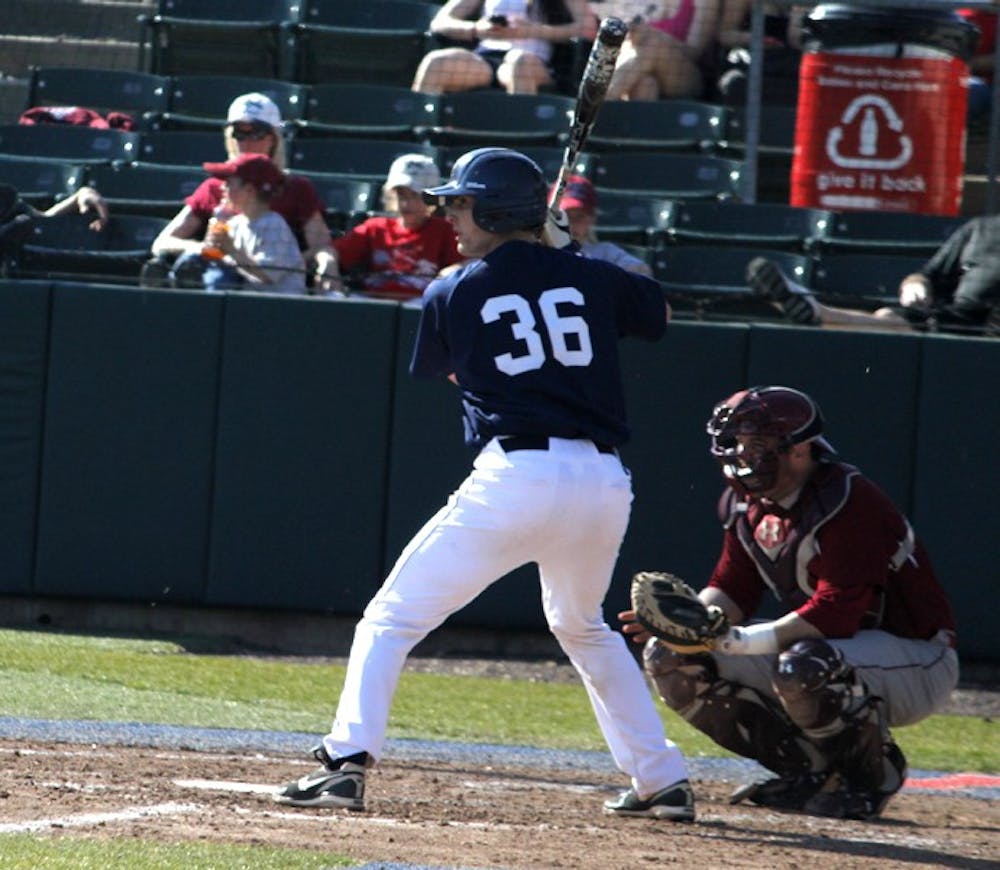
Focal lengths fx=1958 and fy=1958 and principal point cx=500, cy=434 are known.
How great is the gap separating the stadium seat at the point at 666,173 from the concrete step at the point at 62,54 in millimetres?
3876

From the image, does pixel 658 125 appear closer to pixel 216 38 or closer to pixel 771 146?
pixel 771 146

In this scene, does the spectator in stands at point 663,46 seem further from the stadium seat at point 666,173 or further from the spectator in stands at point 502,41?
the stadium seat at point 666,173

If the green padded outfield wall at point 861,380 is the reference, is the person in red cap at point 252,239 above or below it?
above

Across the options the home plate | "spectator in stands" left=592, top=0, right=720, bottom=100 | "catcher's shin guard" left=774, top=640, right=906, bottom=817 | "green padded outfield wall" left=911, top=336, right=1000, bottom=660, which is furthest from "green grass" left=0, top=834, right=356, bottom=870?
"spectator in stands" left=592, top=0, right=720, bottom=100

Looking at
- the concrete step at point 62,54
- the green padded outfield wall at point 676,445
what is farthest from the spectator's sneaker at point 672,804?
the concrete step at point 62,54

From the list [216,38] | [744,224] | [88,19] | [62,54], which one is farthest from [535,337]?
[88,19]

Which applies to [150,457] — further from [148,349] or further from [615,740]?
[615,740]

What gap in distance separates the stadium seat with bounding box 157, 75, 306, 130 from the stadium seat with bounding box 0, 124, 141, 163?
0.48 metres

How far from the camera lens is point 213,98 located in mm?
11914

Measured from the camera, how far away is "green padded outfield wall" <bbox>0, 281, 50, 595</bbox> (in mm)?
8852

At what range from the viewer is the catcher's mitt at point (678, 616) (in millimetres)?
5297

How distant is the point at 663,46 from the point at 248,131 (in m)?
3.48

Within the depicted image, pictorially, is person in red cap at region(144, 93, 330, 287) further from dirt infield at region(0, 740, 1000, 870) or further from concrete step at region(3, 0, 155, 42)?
concrete step at region(3, 0, 155, 42)

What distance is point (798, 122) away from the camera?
10.6 meters
